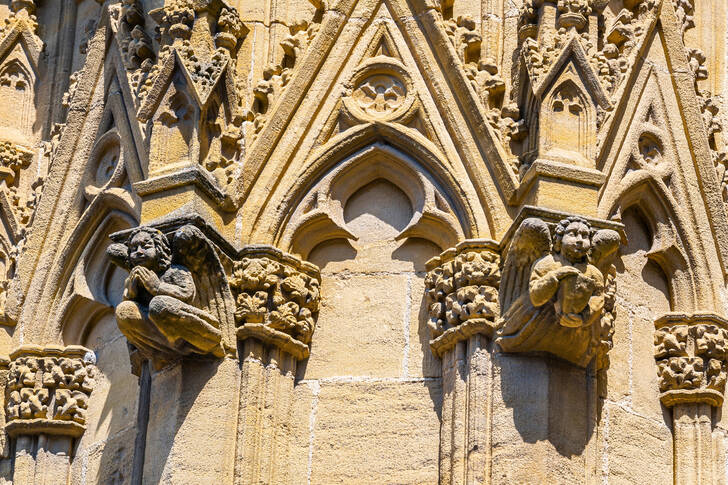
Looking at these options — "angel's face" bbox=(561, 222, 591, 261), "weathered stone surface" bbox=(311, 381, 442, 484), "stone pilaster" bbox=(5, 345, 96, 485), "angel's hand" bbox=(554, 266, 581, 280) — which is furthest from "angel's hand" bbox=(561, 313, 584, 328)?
"stone pilaster" bbox=(5, 345, 96, 485)

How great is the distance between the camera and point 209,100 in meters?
15.0

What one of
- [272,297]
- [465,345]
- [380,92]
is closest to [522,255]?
[465,345]

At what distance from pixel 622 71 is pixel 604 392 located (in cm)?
236

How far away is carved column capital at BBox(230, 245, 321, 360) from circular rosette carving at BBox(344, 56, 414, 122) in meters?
1.21

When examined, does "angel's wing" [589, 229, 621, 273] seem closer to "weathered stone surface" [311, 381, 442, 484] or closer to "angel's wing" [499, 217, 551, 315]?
"angel's wing" [499, 217, 551, 315]

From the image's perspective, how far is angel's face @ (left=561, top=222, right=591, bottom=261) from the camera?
13758 millimetres

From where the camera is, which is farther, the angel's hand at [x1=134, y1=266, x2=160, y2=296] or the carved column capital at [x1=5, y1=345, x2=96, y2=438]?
the carved column capital at [x1=5, y1=345, x2=96, y2=438]

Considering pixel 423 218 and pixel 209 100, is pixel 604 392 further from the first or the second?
pixel 209 100

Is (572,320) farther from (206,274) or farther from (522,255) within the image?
(206,274)

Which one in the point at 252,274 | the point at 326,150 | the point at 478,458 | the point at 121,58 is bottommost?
the point at 478,458

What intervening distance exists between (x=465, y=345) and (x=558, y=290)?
2.81 feet

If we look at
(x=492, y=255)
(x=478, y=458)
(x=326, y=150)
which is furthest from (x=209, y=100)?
(x=478, y=458)

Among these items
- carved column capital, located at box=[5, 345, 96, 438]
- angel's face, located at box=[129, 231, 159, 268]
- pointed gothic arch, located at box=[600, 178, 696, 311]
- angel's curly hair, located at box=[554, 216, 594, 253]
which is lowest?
carved column capital, located at box=[5, 345, 96, 438]

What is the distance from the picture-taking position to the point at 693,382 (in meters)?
14.8
